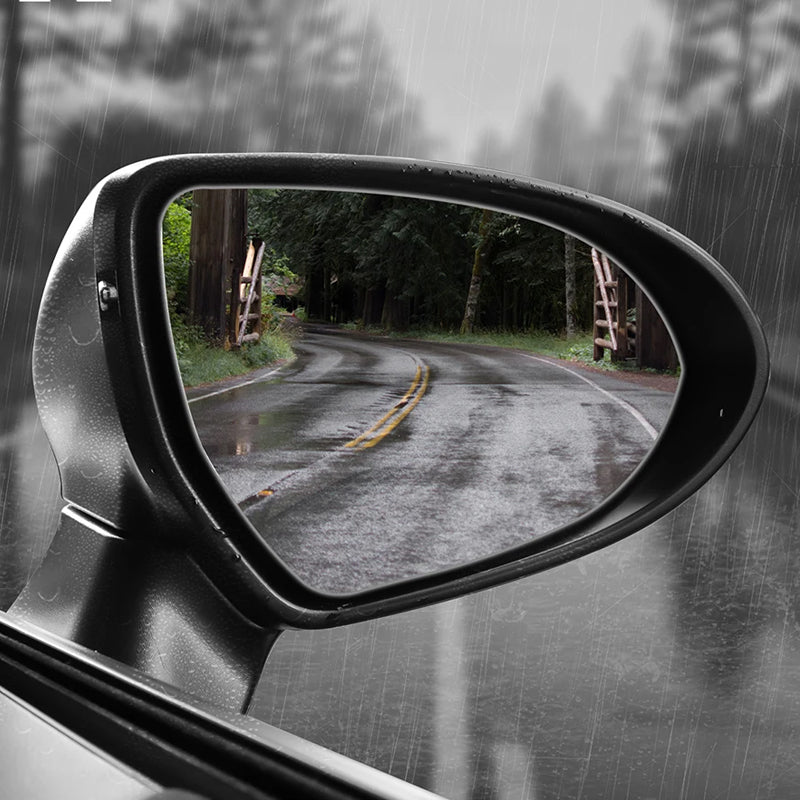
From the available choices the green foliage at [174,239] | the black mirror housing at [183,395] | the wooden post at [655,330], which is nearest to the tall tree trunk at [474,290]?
the green foliage at [174,239]

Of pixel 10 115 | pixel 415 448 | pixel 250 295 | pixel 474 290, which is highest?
pixel 10 115

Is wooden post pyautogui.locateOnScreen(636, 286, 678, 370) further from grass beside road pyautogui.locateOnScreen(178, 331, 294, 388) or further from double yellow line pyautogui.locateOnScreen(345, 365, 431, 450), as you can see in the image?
double yellow line pyautogui.locateOnScreen(345, 365, 431, 450)

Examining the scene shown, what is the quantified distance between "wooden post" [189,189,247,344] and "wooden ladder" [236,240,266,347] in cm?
3

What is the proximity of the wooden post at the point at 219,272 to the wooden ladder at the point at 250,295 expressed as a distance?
0.03m

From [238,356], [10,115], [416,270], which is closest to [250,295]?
[238,356]

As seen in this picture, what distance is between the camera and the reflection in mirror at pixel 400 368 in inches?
65.9

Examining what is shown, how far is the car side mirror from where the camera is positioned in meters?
0.90

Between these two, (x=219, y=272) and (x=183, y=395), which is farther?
(x=219, y=272)

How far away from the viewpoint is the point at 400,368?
479cm

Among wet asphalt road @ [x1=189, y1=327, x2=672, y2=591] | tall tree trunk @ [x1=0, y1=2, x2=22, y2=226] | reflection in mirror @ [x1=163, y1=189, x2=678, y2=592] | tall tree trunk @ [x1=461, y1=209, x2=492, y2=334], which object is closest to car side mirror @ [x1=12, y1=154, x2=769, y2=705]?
reflection in mirror @ [x1=163, y1=189, x2=678, y2=592]

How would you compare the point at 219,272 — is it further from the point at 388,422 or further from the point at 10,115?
the point at 10,115

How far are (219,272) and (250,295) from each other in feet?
0.44

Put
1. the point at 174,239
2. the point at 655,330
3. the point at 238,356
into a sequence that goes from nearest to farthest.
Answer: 1. the point at 174,239
2. the point at 655,330
3. the point at 238,356

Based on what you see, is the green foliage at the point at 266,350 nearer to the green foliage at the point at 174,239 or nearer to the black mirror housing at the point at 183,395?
the green foliage at the point at 174,239
